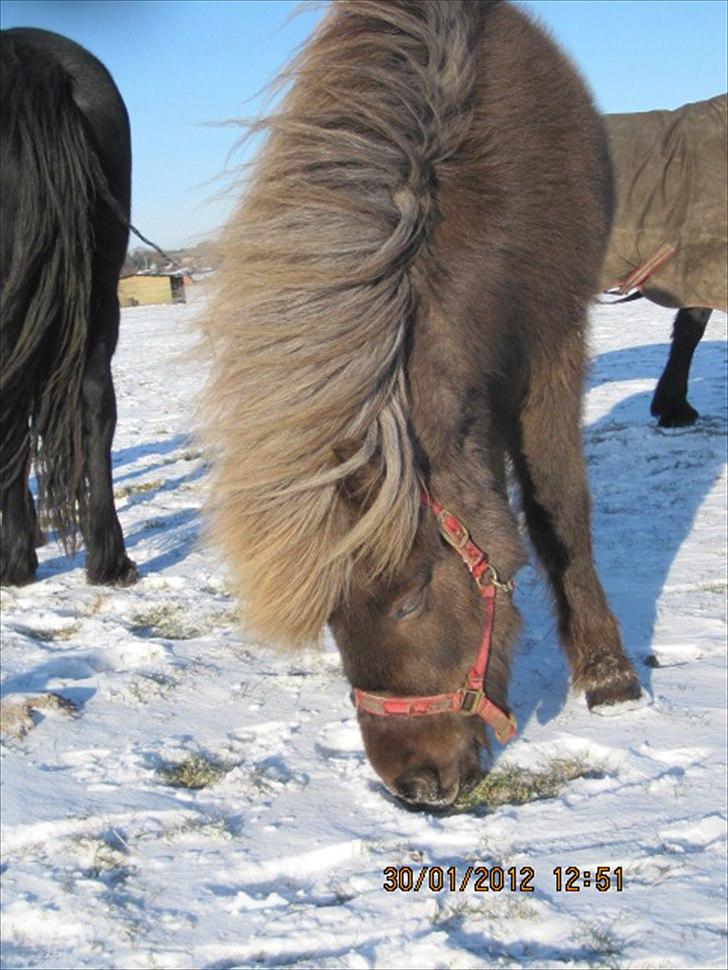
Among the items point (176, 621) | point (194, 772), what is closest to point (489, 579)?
point (194, 772)

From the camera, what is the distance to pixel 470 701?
2150 mm

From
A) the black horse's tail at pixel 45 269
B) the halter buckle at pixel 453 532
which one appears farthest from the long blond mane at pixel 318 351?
the black horse's tail at pixel 45 269

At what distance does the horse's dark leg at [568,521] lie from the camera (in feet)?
9.34

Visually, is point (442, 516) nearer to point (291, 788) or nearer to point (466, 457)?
point (466, 457)

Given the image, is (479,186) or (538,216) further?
(538,216)

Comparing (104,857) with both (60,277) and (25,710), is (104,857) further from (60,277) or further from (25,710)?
(60,277)

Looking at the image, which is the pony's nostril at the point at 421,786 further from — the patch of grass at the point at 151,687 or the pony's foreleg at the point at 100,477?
the pony's foreleg at the point at 100,477

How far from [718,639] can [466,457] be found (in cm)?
173

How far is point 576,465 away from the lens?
296 centimetres

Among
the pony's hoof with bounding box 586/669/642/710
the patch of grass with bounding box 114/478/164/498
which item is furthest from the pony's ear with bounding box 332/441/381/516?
the patch of grass with bounding box 114/478/164/498

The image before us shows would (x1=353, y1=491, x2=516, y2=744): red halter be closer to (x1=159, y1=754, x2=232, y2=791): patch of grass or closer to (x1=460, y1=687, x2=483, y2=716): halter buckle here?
(x1=460, y1=687, x2=483, y2=716): halter buckle

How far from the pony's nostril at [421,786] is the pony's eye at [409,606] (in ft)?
1.24

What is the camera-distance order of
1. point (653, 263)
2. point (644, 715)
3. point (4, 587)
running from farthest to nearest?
point (653, 263)
point (4, 587)
point (644, 715)

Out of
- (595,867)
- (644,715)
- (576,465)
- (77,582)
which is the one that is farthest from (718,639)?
(77,582)
